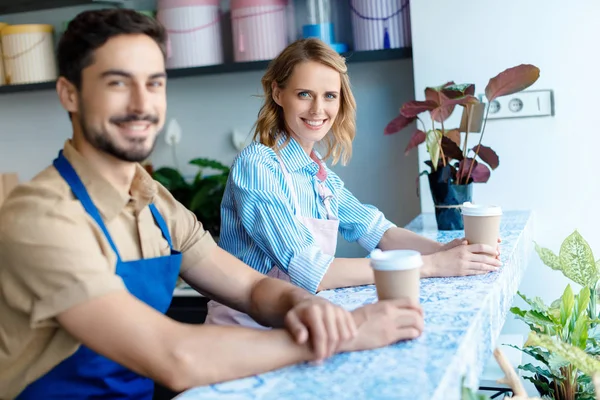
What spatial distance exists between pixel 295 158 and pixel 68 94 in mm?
766

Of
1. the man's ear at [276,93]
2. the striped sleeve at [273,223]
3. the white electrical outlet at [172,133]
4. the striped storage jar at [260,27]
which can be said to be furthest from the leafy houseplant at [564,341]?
the white electrical outlet at [172,133]

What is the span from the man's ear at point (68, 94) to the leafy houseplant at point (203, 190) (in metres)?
1.72

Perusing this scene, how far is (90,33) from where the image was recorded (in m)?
1.14

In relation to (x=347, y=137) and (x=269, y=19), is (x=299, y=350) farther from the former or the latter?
(x=269, y=19)

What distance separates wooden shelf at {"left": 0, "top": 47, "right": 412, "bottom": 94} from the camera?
8.64 feet

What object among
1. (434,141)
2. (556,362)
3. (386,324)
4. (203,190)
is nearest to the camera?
(386,324)

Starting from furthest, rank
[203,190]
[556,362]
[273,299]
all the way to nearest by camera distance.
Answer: [203,190]
[556,362]
[273,299]

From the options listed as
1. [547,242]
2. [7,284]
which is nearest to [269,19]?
[547,242]

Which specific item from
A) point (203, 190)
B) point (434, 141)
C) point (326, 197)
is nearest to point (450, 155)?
point (434, 141)

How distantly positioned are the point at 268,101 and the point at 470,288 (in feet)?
2.44

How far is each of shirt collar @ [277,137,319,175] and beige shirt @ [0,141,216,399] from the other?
1.85 feet

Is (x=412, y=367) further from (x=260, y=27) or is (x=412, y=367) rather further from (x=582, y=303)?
(x=260, y=27)

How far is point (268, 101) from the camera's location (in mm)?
1950

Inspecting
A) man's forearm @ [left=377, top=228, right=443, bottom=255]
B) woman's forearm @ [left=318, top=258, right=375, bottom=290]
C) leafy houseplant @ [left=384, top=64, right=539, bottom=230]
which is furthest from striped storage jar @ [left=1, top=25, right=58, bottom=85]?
woman's forearm @ [left=318, top=258, right=375, bottom=290]
